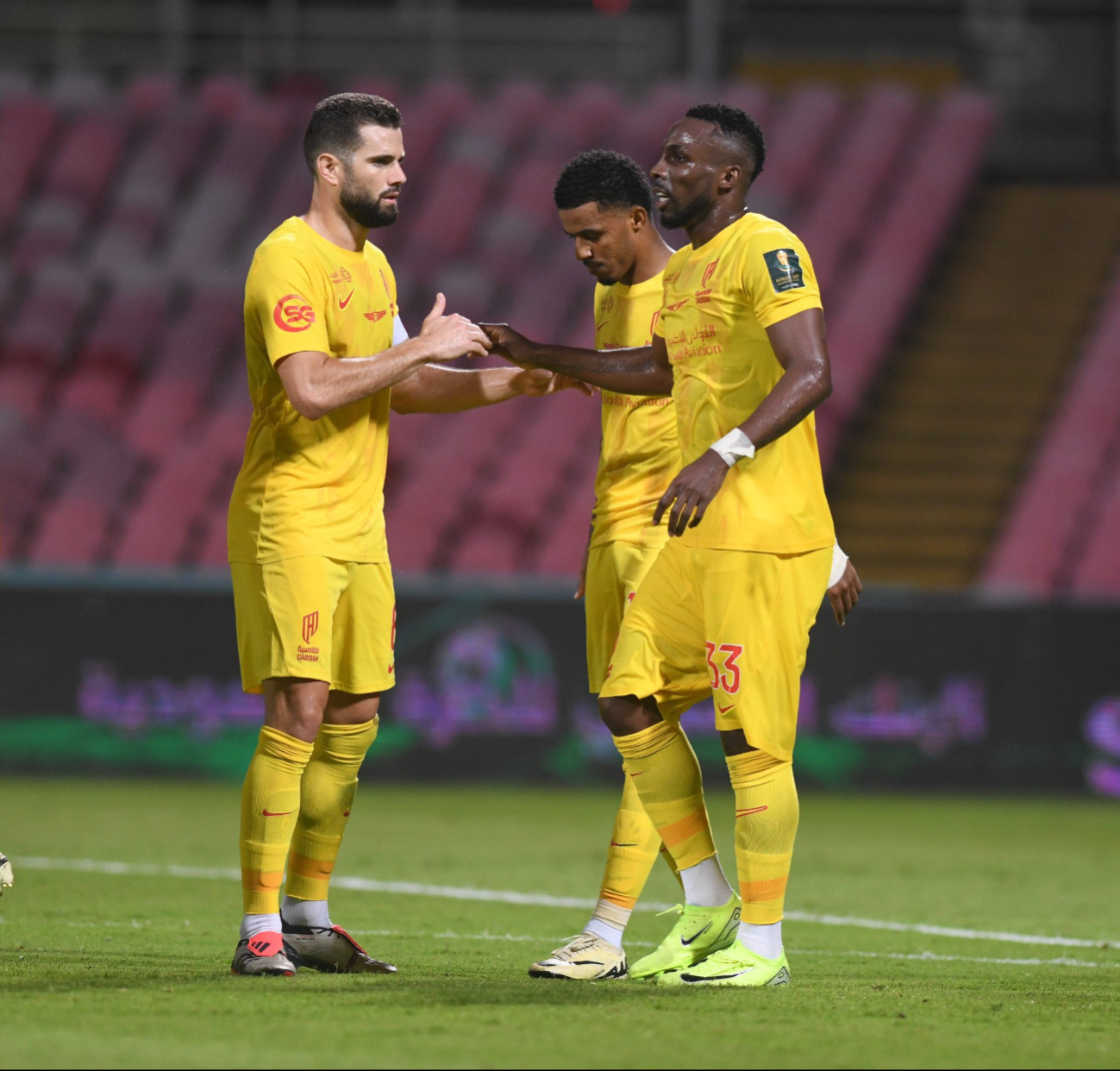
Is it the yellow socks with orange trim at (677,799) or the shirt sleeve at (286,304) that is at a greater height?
the shirt sleeve at (286,304)

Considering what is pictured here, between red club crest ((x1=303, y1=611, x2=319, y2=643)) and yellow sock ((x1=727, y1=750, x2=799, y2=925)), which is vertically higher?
red club crest ((x1=303, y1=611, x2=319, y2=643))

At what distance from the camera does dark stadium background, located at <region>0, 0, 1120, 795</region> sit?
10.4m

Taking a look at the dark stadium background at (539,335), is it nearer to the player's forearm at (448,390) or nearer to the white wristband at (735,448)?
the player's forearm at (448,390)

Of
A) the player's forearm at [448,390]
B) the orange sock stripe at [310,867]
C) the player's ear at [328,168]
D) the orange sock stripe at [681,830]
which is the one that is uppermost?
the player's ear at [328,168]

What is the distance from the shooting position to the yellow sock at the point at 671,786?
4.39 metres

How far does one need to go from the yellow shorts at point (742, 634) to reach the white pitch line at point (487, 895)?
5.79 ft

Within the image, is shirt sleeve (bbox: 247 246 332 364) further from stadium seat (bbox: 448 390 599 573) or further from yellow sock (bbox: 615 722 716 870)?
stadium seat (bbox: 448 390 599 573)

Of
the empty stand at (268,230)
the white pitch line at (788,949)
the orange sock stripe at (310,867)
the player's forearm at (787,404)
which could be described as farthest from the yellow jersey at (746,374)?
the empty stand at (268,230)

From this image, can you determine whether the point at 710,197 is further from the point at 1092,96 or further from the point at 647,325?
the point at 1092,96

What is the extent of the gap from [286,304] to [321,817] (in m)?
1.26

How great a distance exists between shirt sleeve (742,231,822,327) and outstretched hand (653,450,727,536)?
352mm

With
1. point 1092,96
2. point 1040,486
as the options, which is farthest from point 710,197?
point 1092,96

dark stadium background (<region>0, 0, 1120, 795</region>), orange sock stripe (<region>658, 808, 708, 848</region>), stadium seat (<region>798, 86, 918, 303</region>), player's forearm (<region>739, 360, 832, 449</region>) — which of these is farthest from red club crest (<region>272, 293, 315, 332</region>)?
stadium seat (<region>798, 86, 918, 303</region>)

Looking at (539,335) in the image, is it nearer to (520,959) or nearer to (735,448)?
(520,959)
